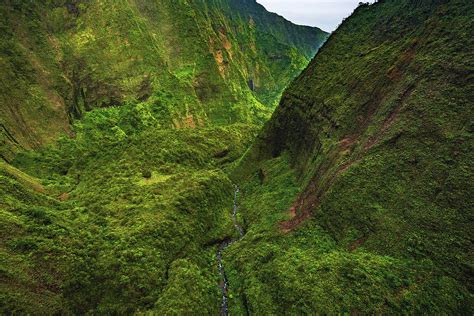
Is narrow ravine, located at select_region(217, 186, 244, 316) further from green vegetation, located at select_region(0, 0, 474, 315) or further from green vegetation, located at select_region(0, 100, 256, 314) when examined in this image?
green vegetation, located at select_region(0, 100, 256, 314)

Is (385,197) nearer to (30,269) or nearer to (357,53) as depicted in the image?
(357,53)

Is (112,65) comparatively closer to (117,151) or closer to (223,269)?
(117,151)

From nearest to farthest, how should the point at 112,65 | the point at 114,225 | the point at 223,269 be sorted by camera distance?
the point at 223,269
the point at 114,225
the point at 112,65

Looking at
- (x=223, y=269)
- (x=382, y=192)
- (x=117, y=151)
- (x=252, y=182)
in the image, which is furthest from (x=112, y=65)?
(x=382, y=192)

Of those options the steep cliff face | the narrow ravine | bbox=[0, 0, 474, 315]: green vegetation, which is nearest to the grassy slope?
bbox=[0, 0, 474, 315]: green vegetation

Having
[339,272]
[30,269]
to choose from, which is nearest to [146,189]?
[30,269]

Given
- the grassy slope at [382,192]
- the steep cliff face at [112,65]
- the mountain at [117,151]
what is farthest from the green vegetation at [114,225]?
the steep cliff face at [112,65]
